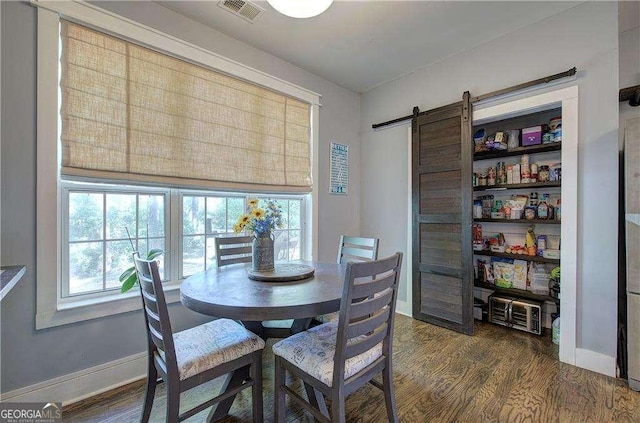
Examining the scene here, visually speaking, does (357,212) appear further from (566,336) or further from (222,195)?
(566,336)

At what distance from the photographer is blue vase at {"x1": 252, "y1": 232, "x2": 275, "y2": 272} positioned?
1843 mm

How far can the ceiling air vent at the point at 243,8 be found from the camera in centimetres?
210

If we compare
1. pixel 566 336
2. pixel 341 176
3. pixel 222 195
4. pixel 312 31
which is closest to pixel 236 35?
pixel 312 31

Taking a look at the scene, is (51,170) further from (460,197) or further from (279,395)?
(460,197)

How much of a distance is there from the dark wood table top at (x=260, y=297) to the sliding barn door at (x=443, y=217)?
1.56m

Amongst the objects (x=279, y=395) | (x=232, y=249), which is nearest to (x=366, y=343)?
(x=279, y=395)

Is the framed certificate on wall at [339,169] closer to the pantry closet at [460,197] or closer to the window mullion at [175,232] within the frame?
the pantry closet at [460,197]

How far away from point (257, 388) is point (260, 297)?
0.53m

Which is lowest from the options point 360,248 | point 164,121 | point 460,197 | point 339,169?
point 360,248

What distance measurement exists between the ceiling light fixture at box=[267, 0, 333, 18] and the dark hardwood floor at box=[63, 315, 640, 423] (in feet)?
7.73

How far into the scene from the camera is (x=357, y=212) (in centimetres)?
372

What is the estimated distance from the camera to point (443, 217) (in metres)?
2.85

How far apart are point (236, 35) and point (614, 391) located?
3924mm

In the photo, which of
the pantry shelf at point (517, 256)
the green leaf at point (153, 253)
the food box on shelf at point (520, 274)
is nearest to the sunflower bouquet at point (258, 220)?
the green leaf at point (153, 253)
